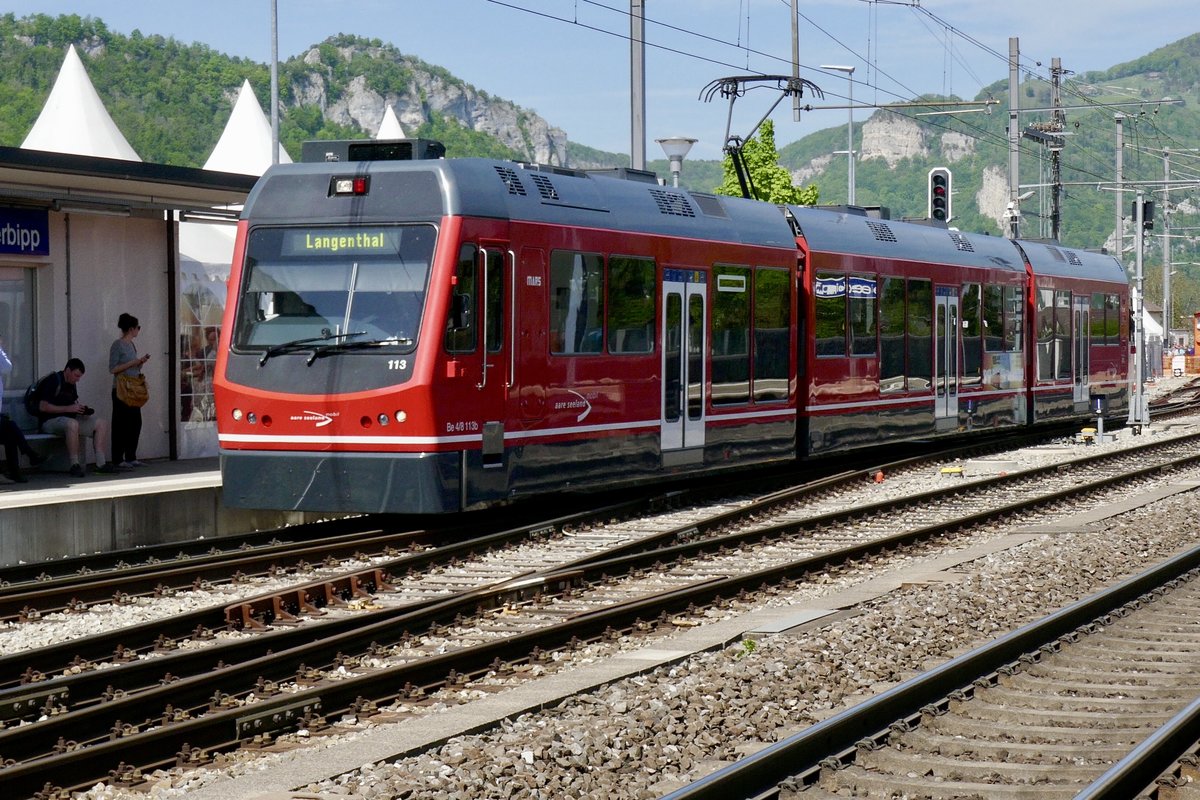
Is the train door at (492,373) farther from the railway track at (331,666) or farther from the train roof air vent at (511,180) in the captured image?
the railway track at (331,666)

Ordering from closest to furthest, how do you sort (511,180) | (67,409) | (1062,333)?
(511,180), (67,409), (1062,333)

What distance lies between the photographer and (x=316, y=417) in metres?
13.3

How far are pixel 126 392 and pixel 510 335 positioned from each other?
5145 millimetres

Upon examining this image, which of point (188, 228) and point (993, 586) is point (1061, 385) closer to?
point (188, 228)

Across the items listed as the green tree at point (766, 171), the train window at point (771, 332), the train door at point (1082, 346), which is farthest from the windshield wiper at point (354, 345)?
the green tree at point (766, 171)

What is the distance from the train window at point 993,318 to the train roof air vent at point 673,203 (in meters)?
9.26

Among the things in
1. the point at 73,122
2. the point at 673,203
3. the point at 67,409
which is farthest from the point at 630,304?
the point at 73,122

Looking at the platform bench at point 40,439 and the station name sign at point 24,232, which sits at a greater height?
the station name sign at point 24,232

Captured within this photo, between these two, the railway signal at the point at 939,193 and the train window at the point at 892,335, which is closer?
the train window at the point at 892,335

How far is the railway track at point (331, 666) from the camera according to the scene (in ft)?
22.1

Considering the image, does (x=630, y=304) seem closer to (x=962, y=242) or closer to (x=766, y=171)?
(x=962, y=242)

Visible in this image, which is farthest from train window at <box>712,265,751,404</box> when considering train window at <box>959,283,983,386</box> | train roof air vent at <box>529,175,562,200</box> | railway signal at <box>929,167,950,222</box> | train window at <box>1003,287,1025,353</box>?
A: railway signal at <box>929,167,950,222</box>

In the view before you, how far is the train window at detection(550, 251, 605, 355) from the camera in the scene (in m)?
14.5

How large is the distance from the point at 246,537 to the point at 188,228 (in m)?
8.34
